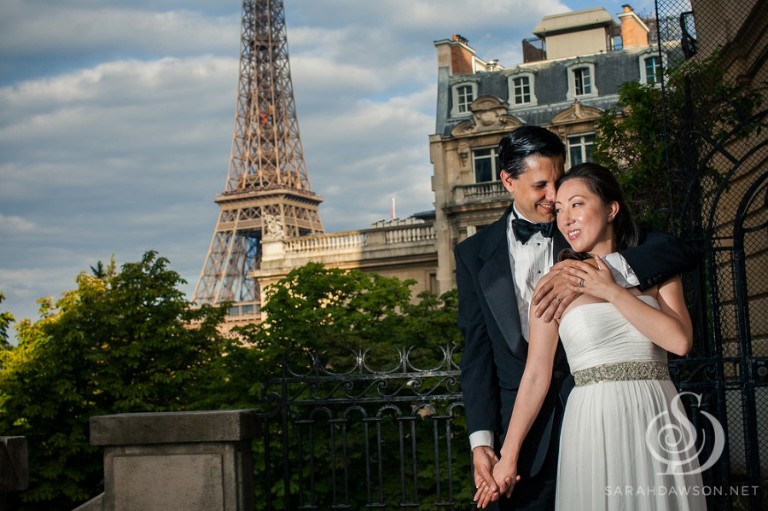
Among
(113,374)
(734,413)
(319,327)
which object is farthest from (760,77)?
(113,374)

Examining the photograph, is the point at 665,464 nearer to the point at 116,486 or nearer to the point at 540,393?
the point at 540,393

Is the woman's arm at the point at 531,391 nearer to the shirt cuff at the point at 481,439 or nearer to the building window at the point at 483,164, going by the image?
the shirt cuff at the point at 481,439

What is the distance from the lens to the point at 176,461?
6934mm

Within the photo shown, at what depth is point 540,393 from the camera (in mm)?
4051

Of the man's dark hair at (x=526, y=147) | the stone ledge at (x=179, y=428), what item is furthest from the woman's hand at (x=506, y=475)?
the stone ledge at (x=179, y=428)

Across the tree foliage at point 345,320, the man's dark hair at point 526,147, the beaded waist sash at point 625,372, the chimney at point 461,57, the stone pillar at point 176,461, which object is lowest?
the stone pillar at point 176,461

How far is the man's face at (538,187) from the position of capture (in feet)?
14.0

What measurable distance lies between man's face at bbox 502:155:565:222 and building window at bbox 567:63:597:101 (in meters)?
38.0

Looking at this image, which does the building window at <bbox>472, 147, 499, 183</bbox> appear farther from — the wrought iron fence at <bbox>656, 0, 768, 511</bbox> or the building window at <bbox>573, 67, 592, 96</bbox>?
the wrought iron fence at <bbox>656, 0, 768, 511</bbox>

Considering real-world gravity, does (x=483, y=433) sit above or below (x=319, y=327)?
below

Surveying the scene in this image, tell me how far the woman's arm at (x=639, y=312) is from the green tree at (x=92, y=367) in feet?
78.5

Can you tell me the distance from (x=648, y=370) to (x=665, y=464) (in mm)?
331

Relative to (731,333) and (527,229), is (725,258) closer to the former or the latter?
(731,333)

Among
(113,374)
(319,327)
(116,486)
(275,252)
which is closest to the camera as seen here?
(116,486)
